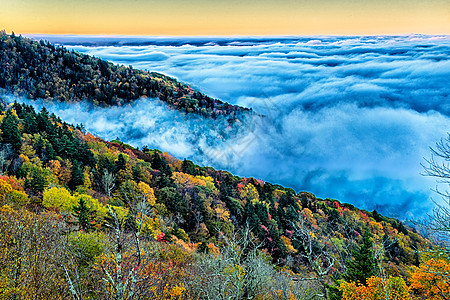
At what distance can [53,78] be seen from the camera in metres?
166

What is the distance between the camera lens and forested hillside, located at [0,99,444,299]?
15.5m

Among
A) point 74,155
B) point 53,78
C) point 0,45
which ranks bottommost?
point 74,155

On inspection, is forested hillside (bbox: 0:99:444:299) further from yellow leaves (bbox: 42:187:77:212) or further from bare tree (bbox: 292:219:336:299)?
bare tree (bbox: 292:219:336:299)

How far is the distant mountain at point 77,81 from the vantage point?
158125 mm

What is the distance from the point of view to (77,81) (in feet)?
573

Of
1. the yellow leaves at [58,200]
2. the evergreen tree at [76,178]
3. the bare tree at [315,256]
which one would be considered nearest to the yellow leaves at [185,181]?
the evergreen tree at [76,178]

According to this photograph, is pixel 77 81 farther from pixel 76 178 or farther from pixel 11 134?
pixel 76 178

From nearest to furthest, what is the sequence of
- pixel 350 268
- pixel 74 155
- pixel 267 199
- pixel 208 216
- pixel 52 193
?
pixel 350 268 → pixel 52 193 → pixel 208 216 → pixel 74 155 → pixel 267 199

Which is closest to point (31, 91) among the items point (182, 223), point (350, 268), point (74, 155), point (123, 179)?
point (74, 155)

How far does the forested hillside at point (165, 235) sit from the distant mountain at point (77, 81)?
84.0 metres

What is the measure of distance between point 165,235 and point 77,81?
170183mm

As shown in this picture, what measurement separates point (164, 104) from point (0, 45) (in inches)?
4172

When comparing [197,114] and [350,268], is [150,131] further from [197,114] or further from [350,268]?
[350,268]

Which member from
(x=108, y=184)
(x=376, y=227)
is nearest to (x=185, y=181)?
(x=376, y=227)
